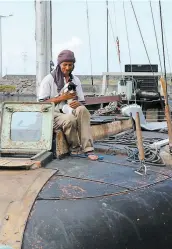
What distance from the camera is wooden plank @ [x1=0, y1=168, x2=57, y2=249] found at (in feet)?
10.9

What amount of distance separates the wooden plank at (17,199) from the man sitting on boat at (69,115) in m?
0.96

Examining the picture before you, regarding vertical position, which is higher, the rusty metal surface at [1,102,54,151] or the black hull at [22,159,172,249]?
the rusty metal surface at [1,102,54,151]

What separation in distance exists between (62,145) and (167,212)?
1.57m

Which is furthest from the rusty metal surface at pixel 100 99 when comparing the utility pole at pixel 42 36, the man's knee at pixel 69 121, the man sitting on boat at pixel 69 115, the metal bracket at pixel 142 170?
the metal bracket at pixel 142 170

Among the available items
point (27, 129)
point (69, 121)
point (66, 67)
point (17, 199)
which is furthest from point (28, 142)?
point (17, 199)

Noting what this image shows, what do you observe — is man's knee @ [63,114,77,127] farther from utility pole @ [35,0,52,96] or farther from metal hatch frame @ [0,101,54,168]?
utility pole @ [35,0,52,96]

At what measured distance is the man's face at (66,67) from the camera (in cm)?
548

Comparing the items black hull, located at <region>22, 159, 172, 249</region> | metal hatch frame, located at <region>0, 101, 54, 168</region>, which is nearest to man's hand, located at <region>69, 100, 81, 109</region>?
metal hatch frame, located at <region>0, 101, 54, 168</region>

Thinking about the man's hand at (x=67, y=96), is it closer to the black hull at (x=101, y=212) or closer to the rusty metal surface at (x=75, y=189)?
the black hull at (x=101, y=212)

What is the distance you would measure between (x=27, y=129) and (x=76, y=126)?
60cm

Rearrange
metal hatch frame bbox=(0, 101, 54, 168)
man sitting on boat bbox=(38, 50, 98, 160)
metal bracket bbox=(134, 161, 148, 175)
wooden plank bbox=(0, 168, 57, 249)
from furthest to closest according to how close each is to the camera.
Answer: man sitting on boat bbox=(38, 50, 98, 160), metal hatch frame bbox=(0, 101, 54, 168), metal bracket bbox=(134, 161, 148, 175), wooden plank bbox=(0, 168, 57, 249)

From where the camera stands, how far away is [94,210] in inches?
147

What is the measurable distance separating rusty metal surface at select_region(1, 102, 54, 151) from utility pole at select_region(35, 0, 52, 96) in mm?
1839

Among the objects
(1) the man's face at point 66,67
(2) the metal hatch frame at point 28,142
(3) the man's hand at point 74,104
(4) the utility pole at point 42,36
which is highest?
(4) the utility pole at point 42,36
